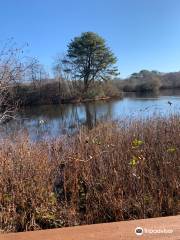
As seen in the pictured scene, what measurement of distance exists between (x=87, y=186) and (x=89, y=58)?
38949 mm

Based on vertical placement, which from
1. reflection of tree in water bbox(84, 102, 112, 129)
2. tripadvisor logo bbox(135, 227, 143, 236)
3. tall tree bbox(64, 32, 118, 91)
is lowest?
reflection of tree in water bbox(84, 102, 112, 129)

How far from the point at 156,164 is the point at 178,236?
5.85 ft

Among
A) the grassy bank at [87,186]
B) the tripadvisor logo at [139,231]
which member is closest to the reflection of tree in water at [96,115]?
the grassy bank at [87,186]

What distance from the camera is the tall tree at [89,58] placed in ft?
132

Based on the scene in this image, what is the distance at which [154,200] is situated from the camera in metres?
2.98

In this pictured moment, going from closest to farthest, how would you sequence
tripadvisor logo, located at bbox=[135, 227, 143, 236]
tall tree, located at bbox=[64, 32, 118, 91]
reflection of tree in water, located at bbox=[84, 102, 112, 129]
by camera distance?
1. tripadvisor logo, located at bbox=[135, 227, 143, 236]
2. reflection of tree in water, located at bbox=[84, 102, 112, 129]
3. tall tree, located at bbox=[64, 32, 118, 91]

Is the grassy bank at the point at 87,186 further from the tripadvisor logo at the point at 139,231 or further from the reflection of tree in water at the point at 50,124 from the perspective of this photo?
the reflection of tree in water at the point at 50,124

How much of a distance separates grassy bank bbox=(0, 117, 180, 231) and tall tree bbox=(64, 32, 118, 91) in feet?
123

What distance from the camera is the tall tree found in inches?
1588

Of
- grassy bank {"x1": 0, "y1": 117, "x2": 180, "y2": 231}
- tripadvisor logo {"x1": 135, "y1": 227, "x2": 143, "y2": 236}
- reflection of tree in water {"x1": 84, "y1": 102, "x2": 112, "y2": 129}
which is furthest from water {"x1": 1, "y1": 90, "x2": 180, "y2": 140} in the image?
tripadvisor logo {"x1": 135, "y1": 227, "x2": 143, "y2": 236}

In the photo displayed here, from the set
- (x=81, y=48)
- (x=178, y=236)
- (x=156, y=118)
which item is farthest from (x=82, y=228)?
(x=81, y=48)

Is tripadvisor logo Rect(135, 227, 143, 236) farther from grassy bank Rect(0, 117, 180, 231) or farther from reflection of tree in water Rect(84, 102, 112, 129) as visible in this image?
reflection of tree in water Rect(84, 102, 112, 129)

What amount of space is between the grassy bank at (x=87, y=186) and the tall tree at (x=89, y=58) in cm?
3750

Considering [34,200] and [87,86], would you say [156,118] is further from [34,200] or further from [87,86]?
[87,86]
